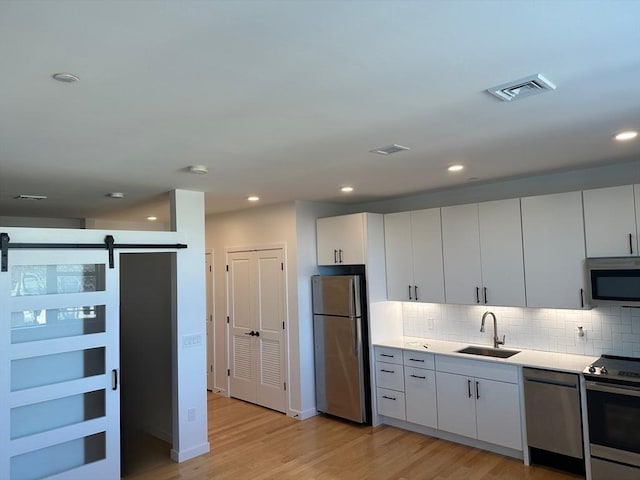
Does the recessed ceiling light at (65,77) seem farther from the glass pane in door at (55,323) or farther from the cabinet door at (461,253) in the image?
the cabinet door at (461,253)

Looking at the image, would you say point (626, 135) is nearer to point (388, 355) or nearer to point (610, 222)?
point (610, 222)

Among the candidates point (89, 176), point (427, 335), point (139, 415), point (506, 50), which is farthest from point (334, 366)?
point (506, 50)

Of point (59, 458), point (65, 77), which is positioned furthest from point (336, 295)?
point (65, 77)

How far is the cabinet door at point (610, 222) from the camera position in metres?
3.57

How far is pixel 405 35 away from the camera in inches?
61.3

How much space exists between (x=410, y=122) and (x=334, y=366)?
3.41 m

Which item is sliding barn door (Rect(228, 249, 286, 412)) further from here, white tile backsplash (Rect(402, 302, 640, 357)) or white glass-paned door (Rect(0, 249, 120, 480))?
white glass-paned door (Rect(0, 249, 120, 480))

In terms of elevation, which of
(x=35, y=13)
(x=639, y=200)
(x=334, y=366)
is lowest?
(x=334, y=366)

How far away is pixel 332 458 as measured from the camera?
13.6 feet

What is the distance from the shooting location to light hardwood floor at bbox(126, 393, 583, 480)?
3789 millimetres

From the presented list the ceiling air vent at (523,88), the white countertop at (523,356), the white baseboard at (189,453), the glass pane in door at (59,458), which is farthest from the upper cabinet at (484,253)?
the glass pane in door at (59,458)

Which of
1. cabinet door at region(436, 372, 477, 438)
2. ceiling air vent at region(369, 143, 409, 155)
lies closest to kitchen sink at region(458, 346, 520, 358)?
cabinet door at region(436, 372, 477, 438)

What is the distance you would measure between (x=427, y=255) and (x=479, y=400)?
1.52m

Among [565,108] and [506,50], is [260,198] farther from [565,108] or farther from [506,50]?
[506,50]
